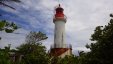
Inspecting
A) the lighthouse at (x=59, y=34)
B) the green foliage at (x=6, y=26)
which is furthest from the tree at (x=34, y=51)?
the green foliage at (x=6, y=26)

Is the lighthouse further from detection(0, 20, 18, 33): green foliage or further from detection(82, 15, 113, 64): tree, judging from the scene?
detection(0, 20, 18, 33): green foliage

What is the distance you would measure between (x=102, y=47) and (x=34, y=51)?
21498 millimetres

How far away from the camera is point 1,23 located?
645 cm

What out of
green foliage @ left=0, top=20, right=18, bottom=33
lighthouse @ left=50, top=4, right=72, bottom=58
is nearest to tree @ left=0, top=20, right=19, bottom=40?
green foliage @ left=0, top=20, right=18, bottom=33

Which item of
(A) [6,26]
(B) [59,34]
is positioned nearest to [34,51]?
(B) [59,34]

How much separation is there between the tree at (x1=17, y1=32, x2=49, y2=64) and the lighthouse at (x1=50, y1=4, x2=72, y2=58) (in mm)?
2772

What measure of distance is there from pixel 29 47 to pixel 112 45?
32.5 metres

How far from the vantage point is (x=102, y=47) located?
21.6m

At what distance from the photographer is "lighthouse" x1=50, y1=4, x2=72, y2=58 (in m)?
52.9

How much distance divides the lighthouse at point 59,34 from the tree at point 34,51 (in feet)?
9.10

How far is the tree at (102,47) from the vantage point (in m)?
21.2

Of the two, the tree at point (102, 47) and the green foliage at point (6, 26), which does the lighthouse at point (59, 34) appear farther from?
the green foliage at point (6, 26)

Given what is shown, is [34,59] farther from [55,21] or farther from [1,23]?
[1,23]

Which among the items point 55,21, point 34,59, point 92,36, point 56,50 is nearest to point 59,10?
point 55,21
